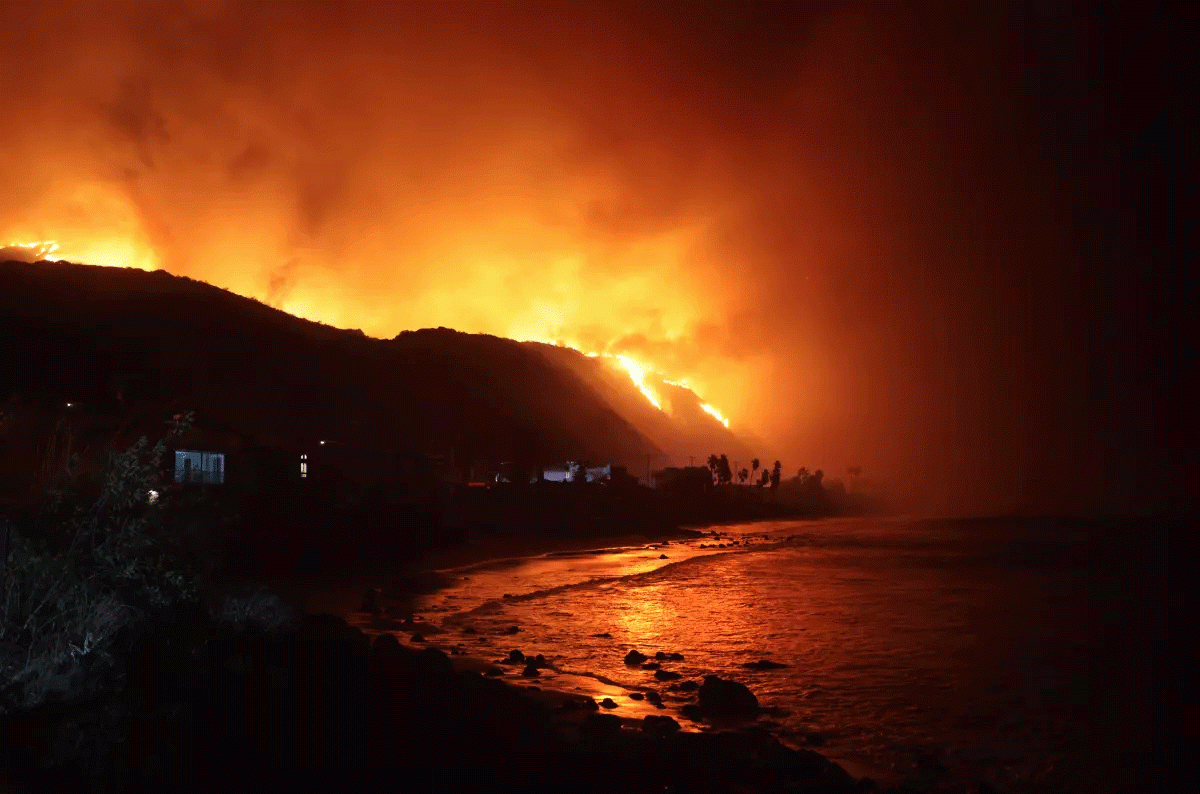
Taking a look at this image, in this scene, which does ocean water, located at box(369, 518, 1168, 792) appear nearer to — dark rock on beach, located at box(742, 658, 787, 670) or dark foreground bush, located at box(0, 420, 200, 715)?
dark rock on beach, located at box(742, 658, 787, 670)

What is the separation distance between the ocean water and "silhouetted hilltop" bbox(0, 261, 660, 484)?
3524cm

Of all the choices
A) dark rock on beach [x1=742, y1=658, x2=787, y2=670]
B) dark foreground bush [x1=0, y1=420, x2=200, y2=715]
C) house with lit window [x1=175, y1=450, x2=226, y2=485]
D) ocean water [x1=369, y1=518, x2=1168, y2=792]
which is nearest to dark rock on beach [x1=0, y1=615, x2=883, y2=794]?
dark foreground bush [x1=0, y1=420, x2=200, y2=715]

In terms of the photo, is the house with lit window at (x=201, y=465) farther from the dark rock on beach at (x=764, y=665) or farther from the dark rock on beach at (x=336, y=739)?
the dark rock on beach at (x=336, y=739)

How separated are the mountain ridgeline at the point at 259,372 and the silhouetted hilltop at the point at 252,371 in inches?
9.3

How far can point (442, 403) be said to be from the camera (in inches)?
4998

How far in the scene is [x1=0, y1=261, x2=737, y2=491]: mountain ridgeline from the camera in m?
80.7

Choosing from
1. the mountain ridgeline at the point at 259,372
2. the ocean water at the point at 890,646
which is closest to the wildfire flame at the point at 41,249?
the mountain ridgeline at the point at 259,372

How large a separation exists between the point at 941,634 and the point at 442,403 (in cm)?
10660

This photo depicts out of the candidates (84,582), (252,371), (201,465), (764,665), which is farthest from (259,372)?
(84,582)

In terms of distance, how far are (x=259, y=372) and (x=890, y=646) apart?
90697 mm

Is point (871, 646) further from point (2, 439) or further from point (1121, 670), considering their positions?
point (2, 439)

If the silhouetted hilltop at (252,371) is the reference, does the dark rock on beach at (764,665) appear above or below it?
below

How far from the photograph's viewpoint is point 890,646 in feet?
74.9

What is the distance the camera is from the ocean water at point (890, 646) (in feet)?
44.0
